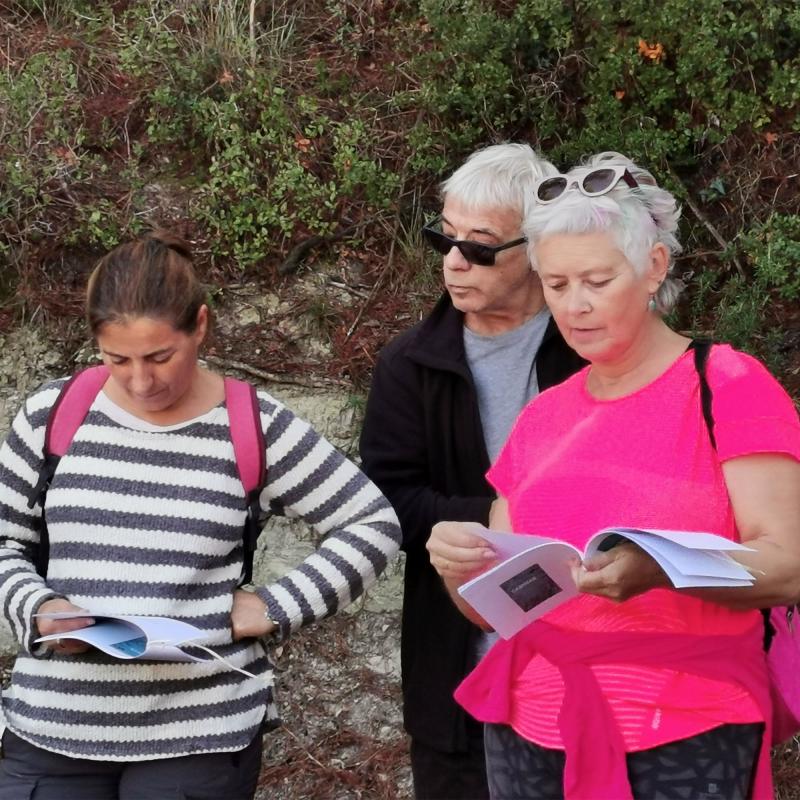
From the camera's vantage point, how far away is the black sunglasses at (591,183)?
2.74m

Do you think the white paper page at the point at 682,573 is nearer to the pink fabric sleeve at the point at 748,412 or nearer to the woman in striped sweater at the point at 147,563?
the pink fabric sleeve at the point at 748,412

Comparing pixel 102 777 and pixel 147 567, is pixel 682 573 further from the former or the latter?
pixel 102 777

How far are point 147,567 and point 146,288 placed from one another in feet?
2.13

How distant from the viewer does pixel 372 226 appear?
5750 mm

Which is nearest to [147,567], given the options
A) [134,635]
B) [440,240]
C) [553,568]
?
[134,635]

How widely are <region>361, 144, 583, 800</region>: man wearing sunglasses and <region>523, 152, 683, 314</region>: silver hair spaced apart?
0.66 metres

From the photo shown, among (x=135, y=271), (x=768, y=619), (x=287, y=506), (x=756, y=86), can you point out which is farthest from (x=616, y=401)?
(x=756, y=86)

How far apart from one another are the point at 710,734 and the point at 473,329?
1.52 m

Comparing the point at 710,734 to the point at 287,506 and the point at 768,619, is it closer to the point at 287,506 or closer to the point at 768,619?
the point at 768,619

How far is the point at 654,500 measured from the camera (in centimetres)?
248

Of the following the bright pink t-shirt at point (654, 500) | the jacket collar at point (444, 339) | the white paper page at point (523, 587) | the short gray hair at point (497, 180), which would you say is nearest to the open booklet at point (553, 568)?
the white paper page at point (523, 587)

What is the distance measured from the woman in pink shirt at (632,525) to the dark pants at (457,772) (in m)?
0.78

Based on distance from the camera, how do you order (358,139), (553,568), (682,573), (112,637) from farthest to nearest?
(358,139)
(112,637)
(553,568)
(682,573)

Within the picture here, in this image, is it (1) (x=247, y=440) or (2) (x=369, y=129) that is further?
(2) (x=369, y=129)
